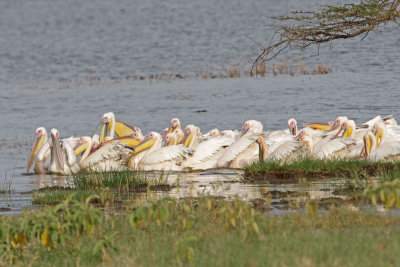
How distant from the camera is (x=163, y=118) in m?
21.1

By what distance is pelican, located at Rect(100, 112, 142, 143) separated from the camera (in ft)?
54.7

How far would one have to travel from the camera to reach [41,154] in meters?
15.1

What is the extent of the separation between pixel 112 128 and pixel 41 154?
2.08m

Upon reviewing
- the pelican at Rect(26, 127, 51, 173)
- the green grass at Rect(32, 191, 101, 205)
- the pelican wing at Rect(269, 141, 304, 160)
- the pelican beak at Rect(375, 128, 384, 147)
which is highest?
the pelican beak at Rect(375, 128, 384, 147)

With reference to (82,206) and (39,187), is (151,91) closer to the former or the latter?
(39,187)

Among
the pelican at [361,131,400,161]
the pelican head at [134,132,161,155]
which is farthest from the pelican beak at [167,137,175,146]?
the pelican at [361,131,400,161]

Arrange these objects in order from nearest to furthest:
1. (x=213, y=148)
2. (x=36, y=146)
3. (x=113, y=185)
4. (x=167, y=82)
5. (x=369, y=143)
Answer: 1. (x=113, y=185)
2. (x=369, y=143)
3. (x=213, y=148)
4. (x=36, y=146)
5. (x=167, y=82)

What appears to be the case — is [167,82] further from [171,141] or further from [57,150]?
[57,150]

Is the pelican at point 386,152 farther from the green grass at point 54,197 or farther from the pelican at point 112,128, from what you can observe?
the pelican at point 112,128

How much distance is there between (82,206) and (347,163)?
18.6 feet

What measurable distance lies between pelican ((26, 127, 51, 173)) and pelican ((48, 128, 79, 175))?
0.67ft

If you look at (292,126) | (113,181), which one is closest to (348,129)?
(292,126)

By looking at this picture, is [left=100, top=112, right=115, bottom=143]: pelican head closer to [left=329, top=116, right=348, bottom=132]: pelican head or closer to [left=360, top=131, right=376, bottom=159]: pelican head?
[left=329, top=116, right=348, bottom=132]: pelican head

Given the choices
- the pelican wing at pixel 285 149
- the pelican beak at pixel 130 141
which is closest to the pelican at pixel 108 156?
the pelican beak at pixel 130 141
